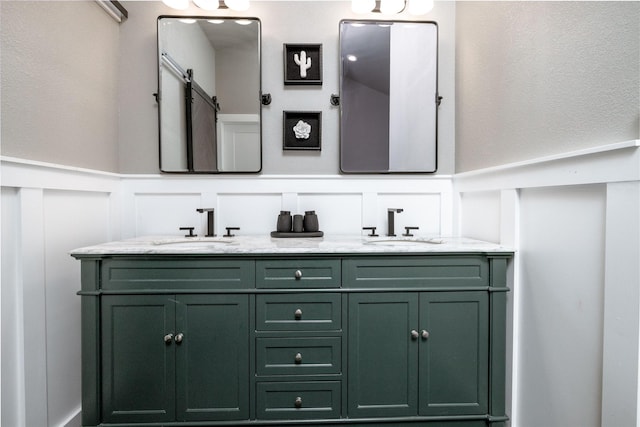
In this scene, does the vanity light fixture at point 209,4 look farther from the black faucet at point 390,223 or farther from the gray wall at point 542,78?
the black faucet at point 390,223

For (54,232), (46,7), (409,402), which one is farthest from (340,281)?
(46,7)

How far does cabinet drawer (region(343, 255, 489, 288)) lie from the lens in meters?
1.32

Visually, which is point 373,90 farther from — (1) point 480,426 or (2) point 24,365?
(2) point 24,365

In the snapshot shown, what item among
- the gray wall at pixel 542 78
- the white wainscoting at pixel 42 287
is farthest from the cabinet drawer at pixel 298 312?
the gray wall at pixel 542 78

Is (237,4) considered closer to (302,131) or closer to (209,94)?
(209,94)

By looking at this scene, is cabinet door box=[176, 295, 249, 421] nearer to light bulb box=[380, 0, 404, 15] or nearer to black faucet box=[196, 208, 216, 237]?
black faucet box=[196, 208, 216, 237]

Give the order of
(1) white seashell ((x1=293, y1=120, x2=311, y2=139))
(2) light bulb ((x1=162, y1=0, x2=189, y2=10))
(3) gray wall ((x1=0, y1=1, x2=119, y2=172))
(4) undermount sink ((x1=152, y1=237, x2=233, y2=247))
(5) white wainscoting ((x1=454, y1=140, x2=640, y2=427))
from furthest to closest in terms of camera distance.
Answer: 1. (1) white seashell ((x1=293, y1=120, x2=311, y2=139))
2. (2) light bulb ((x1=162, y1=0, x2=189, y2=10))
3. (4) undermount sink ((x1=152, y1=237, x2=233, y2=247))
4. (3) gray wall ((x1=0, y1=1, x2=119, y2=172))
5. (5) white wainscoting ((x1=454, y1=140, x2=640, y2=427))

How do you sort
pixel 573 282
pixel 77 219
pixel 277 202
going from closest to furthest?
pixel 573 282, pixel 77 219, pixel 277 202

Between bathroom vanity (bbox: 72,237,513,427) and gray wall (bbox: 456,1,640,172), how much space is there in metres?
0.52

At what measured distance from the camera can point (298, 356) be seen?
1302 mm

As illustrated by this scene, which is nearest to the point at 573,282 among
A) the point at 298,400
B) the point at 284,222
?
the point at 298,400

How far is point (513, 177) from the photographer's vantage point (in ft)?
4.42

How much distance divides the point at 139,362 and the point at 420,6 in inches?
87.3

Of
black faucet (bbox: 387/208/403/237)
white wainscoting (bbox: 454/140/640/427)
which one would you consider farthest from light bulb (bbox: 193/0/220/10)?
white wainscoting (bbox: 454/140/640/427)
